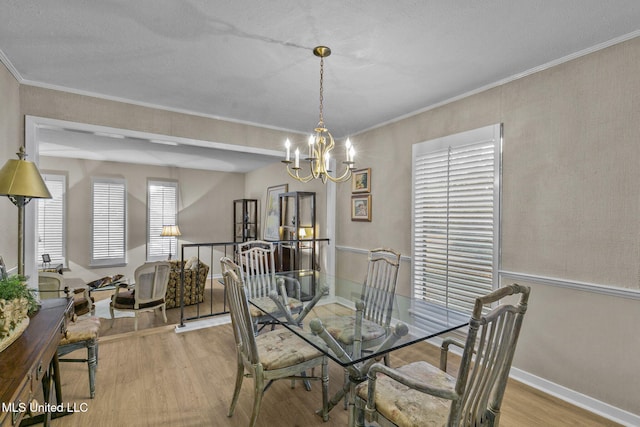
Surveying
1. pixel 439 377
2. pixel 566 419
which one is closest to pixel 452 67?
pixel 439 377

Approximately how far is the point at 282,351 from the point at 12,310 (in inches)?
54.3

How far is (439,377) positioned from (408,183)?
2284 mm

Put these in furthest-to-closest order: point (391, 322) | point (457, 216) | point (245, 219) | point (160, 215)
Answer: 1. point (245, 219)
2. point (160, 215)
3. point (457, 216)
4. point (391, 322)

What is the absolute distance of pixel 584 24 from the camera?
74.7 inches

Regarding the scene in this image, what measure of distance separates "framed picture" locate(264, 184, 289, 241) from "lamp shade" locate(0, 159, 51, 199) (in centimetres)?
417

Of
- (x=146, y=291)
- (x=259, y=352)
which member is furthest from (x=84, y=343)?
(x=146, y=291)

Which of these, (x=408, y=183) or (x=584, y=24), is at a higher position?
(x=584, y=24)

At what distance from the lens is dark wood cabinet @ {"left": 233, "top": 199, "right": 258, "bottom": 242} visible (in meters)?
7.20

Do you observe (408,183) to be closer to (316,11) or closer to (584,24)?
(584,24)

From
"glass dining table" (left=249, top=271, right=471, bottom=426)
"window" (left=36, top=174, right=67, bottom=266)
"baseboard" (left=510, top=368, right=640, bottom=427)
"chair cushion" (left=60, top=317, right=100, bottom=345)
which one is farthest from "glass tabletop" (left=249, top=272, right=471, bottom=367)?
"window" (left=36, top=174, right=67, bottom=266)

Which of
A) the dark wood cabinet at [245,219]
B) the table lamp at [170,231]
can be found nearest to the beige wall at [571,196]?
the table lamp at [170,231]

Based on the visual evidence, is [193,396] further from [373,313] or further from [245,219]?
[245,219]

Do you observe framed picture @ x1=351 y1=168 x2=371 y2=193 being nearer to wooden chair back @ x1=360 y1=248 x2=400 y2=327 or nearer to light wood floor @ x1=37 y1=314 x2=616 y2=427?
wooden chair back @ x1=360 y1=248 x2=400 y2=327

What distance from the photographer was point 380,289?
270 cm
